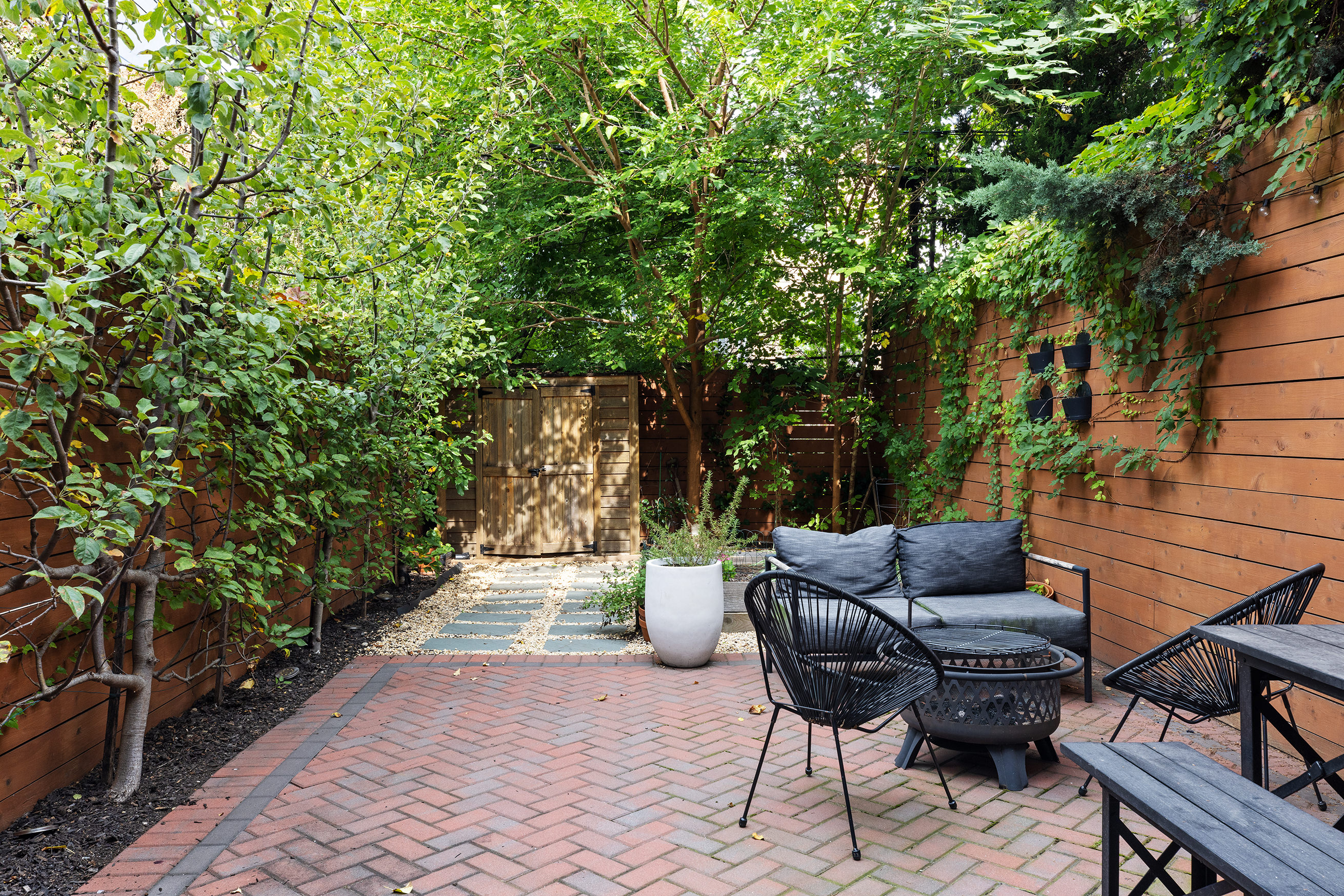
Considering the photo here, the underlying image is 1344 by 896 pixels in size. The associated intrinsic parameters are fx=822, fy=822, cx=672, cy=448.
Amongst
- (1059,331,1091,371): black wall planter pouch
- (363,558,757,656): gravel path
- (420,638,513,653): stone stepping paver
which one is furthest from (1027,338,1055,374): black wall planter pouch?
(420,638,513,653): stone stepping paver

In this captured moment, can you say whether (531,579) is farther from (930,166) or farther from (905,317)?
(930,166)

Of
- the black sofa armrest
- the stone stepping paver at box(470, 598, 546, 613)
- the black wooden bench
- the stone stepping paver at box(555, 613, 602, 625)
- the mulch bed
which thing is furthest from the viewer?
the stone stepping paver at box(470, 598, 546, 613)

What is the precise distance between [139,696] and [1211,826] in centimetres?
312

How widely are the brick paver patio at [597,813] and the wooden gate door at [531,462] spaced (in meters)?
4.62

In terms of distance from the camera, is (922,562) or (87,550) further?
(922,562)

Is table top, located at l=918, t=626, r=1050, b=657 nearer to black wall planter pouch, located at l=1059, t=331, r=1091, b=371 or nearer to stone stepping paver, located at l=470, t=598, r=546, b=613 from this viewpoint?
black wall planter pouch, located at l=1059, t=331, r=1091, b=371

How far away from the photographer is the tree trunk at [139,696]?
8.96ft

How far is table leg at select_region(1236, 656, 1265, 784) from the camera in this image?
6.93 feet

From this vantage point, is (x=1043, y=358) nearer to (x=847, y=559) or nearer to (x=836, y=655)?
(x=847, y=559)

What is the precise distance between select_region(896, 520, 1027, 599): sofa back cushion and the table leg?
2.25 meters

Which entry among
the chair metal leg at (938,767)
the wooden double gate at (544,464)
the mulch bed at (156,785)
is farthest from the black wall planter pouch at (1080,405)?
the wooden double gate at (544,464)

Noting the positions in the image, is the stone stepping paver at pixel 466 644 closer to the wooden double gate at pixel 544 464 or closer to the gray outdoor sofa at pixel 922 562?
the gray outdoor sofa at pixel 922 562

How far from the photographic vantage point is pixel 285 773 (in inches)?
119

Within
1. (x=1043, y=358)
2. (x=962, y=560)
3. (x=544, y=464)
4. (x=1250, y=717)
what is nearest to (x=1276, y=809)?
(x=1250, y=717)
